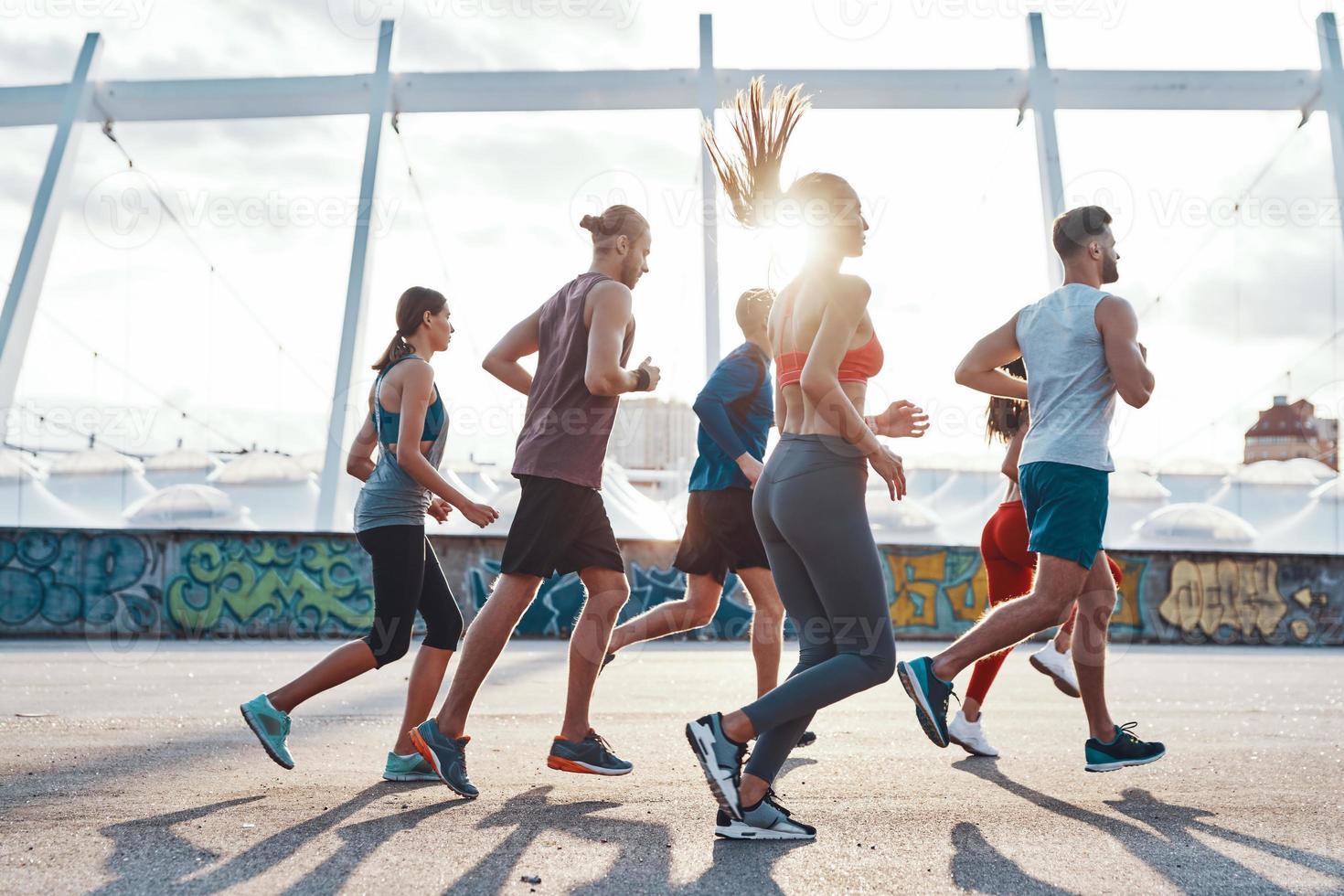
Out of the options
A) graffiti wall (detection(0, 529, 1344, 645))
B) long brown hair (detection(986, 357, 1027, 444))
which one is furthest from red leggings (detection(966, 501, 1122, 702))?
graffiti wall (detection(0, 529, 1344, 645))

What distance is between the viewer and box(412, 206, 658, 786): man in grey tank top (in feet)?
10.3

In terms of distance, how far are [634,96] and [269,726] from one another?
17409 mm

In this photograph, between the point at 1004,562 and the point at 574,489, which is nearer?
the point at 574,489

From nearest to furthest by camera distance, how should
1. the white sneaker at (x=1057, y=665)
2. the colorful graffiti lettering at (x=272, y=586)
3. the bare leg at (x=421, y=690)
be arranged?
the bare leg at (x=421, y=690)
the white sneaker at (x=1057, y=665)
the colorful graffiti lettering at (x=272, y=586)

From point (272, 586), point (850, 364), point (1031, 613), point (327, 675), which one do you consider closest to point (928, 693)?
point (1031, 613)

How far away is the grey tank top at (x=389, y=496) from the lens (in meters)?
3.41

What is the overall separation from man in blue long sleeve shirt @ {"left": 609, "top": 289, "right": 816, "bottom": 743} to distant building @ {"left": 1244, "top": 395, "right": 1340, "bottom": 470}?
71045 mm

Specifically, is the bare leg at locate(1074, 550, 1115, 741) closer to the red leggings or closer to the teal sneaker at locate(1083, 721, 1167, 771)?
the teal sneaker at locate(1083, 721, 1167, 771)

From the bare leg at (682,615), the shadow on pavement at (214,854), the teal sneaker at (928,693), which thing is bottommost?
the shadow on pavement at (214,854)

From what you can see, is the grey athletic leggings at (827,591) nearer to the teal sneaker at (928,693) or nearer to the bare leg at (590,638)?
the teal sneaker at (928,693)

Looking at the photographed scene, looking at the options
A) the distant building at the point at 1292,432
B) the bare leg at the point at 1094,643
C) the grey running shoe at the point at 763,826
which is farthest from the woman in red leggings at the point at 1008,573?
the distant building at the point at 1292,432

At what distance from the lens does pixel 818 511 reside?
2.63 metres

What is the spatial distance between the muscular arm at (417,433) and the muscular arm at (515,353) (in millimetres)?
211

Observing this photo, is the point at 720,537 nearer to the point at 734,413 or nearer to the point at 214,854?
the point at 734,413
